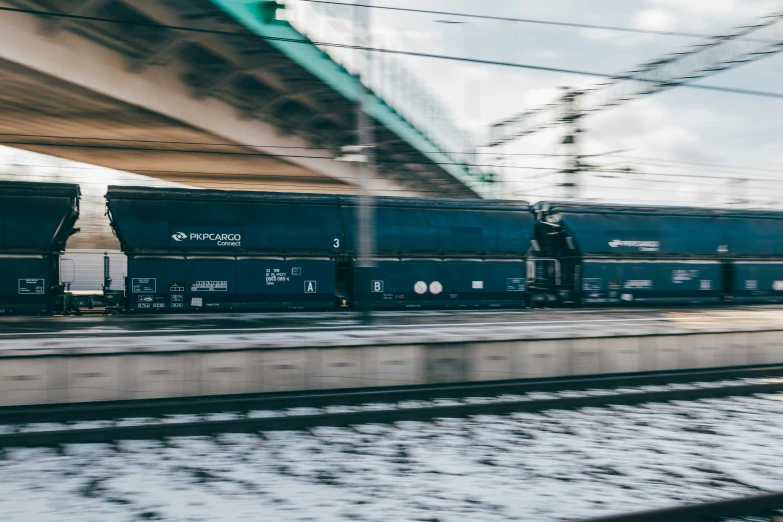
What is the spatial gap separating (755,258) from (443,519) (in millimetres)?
23430

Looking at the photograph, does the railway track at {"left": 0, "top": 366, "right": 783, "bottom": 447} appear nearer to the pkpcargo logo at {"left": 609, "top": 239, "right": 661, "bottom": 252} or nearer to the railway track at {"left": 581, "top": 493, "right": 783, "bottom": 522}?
the railway track at {"left": 581, "top": 493, "right": 783, "bottom": 522}

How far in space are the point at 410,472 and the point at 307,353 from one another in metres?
4.30

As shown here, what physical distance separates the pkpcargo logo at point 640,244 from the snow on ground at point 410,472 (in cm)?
1327

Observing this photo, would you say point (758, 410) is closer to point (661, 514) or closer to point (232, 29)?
point (661, 514)

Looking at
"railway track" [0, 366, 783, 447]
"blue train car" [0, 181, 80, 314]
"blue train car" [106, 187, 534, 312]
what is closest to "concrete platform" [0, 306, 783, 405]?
"railway track" [0, 366, 783, 447]

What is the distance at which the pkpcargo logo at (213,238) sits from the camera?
1792 cm

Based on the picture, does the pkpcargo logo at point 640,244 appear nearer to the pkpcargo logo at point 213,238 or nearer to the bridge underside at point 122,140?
the pkpcargo logo at point 213,238

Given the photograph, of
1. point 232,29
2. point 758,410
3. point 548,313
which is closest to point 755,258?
point 548,313

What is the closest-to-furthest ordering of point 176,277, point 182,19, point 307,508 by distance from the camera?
point 307,508
point 182,19
point 176,277

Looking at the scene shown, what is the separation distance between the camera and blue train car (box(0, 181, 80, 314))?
16391 millimetres

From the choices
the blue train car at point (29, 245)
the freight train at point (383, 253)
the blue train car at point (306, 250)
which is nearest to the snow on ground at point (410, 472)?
the freight train at point (383, 253)

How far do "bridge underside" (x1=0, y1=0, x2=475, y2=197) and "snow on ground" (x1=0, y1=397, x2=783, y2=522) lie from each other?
9.10 metres

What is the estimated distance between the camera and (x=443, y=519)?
18.8ft

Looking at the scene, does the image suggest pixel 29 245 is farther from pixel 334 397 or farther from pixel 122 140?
pixel 334 397
